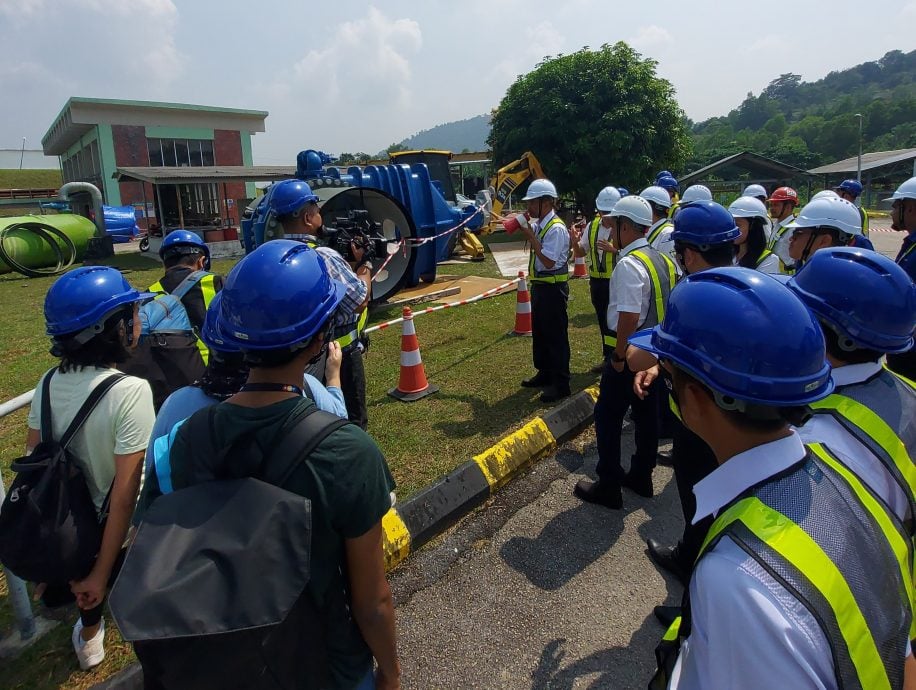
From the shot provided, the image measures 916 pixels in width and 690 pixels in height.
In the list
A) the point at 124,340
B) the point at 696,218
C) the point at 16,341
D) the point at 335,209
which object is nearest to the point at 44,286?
the point at 16,341

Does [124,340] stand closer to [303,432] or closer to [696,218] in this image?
[303,432]

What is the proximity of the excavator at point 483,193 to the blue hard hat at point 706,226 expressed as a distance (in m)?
8.62

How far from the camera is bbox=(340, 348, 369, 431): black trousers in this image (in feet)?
12.0

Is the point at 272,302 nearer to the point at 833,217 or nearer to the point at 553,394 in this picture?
the point at 833,217

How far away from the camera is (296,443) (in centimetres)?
125

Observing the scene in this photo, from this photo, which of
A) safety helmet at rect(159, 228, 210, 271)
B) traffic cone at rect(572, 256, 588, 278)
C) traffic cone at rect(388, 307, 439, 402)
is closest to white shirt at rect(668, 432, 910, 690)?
safety helmet at rect(159, 228, 210, 271)

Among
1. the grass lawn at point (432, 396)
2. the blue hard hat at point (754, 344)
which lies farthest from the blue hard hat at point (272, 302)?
the grass lawn at point (432, 396)

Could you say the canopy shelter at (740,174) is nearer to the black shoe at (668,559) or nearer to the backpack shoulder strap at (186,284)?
the black shoe at (668,559)

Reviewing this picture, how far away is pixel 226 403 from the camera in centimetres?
137

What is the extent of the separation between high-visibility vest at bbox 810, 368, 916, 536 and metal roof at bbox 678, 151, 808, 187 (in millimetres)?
28313

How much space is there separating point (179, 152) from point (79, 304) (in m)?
35.5

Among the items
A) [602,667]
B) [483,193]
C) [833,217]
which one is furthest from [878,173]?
[602,667]

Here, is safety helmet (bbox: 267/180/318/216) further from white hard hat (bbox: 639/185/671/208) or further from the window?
the window

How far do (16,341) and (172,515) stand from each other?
9.42 m
